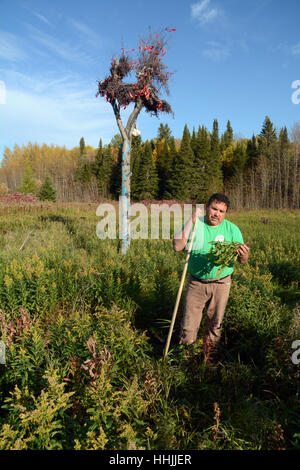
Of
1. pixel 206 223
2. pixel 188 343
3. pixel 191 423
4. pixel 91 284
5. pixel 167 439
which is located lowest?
pixel 191 423

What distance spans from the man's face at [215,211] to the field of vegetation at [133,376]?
4.53 feet

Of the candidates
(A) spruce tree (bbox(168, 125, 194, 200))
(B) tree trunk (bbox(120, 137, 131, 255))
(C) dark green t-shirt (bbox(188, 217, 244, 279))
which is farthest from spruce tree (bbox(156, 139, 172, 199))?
(C) dark green t-shirt (bbox(188, 217, 244, 279))

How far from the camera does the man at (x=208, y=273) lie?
2971 millimetres

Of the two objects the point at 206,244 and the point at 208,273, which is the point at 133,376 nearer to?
the point at 208,273

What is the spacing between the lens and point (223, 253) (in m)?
2.78

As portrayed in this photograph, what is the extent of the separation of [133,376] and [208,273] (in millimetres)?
1303

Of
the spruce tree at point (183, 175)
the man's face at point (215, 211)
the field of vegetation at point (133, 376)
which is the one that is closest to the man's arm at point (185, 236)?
the man's face at point (215, 211)

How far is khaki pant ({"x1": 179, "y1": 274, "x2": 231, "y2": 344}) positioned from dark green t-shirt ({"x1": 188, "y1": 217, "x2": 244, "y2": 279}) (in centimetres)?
11

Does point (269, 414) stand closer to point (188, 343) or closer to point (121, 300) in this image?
point (188, 343)


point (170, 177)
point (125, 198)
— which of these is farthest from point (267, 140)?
point (125, 198)
